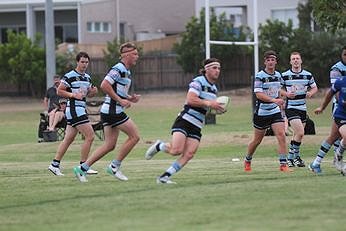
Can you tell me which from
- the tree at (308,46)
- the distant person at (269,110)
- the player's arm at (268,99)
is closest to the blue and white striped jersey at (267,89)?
the distant person at (269,110)

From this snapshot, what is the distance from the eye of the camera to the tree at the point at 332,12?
23.6 meters

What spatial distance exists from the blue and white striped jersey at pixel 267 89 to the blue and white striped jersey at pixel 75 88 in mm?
2991

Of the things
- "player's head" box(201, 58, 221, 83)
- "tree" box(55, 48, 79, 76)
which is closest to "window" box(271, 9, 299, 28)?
"tree" box(55, 48, 79, 76)

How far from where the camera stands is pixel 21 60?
53.1m

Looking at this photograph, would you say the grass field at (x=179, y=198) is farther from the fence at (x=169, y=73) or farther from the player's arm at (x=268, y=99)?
the fence at (x=169, y=73)

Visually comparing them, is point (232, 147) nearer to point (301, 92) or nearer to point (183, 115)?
point (301, 92)

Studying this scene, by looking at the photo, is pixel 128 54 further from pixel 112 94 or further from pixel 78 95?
pixel 78 95

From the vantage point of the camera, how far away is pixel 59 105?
29.0 meters

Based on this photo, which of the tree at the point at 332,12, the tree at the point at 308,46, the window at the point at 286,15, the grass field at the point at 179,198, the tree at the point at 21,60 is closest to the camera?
the grass field at the point at 179,198

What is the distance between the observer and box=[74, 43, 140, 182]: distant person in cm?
1480

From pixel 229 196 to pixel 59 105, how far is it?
1698 cm

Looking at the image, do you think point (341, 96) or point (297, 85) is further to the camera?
point (297, 85)

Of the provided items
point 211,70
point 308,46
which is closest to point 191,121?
point 211,70

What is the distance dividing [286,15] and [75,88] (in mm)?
44711
